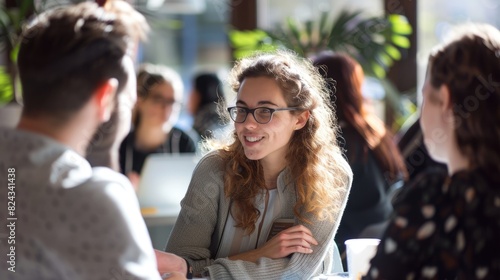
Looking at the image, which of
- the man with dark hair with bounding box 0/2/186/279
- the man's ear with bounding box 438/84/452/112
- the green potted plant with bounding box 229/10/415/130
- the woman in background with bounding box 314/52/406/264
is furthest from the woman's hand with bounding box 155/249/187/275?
the green potted plant with bounding box 229/10/415/130

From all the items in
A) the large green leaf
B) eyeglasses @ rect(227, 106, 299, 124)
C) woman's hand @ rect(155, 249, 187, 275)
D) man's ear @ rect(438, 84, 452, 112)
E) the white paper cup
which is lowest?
the large green leaf

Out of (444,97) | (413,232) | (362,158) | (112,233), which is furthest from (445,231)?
(362,158)

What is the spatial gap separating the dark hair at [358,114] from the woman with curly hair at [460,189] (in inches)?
67.9

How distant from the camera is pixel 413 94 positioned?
542 centimetres

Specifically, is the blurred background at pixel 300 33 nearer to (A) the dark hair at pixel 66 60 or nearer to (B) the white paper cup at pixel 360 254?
(B) the white paper cup at pixel 360 254

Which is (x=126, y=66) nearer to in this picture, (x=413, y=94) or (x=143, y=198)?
(x=143, y=198)

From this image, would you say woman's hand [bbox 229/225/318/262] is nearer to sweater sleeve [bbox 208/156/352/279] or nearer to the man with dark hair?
sweater sleeve [bbox 208/156/352/279]

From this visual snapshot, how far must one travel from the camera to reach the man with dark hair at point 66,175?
4.30 ft

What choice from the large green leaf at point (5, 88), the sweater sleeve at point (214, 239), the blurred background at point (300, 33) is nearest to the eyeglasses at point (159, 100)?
the blurred background at point (300, 33)

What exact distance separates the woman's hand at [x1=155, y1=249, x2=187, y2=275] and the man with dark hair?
Answer: 0.55 m

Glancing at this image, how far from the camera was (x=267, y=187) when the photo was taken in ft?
7.42

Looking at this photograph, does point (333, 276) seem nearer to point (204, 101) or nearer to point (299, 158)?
point (299, 158)

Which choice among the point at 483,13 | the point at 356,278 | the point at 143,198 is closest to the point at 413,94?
the point at 483,13

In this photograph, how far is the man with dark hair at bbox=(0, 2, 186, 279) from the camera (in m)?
1.31
